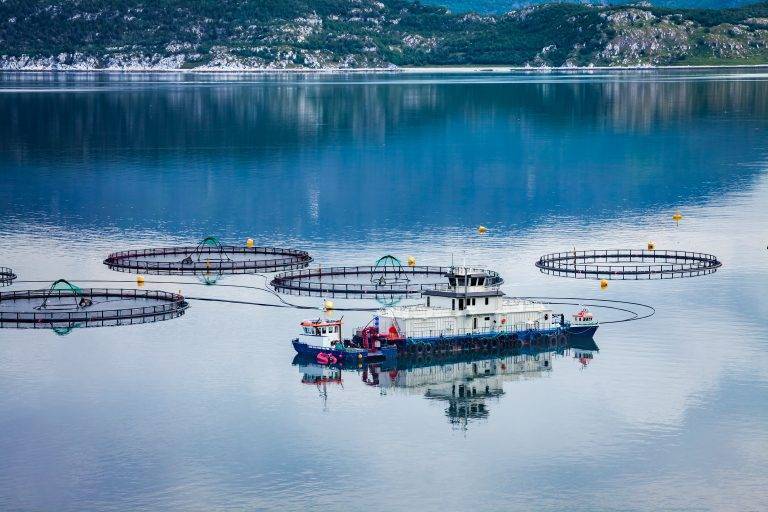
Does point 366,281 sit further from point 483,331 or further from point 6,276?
point 6,276

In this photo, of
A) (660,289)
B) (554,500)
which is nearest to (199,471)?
(554,500)

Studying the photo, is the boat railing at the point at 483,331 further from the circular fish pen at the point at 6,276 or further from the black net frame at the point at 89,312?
the circular fish pen at the point at 6,276

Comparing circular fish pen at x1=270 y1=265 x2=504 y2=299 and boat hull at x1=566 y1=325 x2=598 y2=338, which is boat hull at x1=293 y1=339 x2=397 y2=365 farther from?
circular fish pen at x1=270 y1=265 x2=504 y2=299

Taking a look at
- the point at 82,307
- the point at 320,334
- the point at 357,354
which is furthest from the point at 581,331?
the point at 82,307

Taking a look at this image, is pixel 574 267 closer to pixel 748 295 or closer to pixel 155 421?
pixel 748 295

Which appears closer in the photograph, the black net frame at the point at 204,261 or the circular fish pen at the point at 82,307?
the circular fish pen at the point at 82,307

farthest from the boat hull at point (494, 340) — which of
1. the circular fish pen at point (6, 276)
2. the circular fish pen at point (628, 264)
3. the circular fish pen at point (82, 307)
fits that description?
the circular fish pen at point (6, 276)
